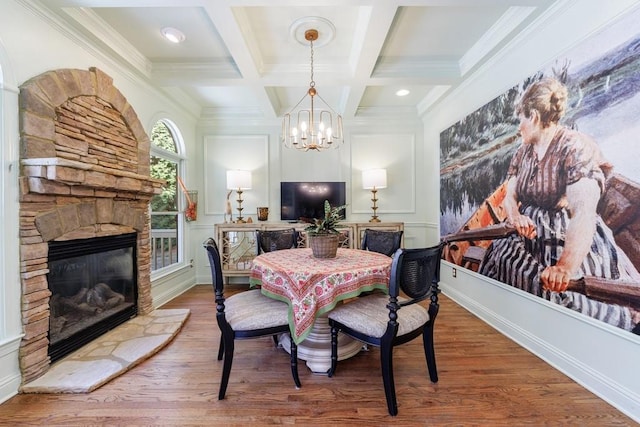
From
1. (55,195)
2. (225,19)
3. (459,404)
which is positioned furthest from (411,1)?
(55,195)

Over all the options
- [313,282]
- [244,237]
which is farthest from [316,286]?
[244,237]

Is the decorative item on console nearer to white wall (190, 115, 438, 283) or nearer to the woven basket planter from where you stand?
white wall (190, 115, 438, 283)

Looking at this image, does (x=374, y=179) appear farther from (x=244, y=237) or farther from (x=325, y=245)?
(x=325, y=245)

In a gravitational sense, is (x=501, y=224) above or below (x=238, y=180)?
below

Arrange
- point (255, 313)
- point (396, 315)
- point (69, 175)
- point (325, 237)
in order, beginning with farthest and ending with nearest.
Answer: point (325, 237)
point (69, 175)
point (255, 313)
point (396, 315)

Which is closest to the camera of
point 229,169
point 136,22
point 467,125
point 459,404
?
point 459,404

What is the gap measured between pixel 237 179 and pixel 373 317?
3.00 m

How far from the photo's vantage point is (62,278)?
2.18 meters

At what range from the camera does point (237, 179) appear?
4.07 metres

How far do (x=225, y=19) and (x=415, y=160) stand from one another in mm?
3317

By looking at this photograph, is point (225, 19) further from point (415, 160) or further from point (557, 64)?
point (415, 160)

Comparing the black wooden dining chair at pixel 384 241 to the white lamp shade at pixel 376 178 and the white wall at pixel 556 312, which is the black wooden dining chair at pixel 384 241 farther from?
the white lamp shade at pixel 376 178

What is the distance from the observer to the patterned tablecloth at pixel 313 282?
1729 mm

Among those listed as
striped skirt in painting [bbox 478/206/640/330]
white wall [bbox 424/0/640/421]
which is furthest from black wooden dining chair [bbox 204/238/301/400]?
striped skirt in painting [bbox 478/206/640/330]
